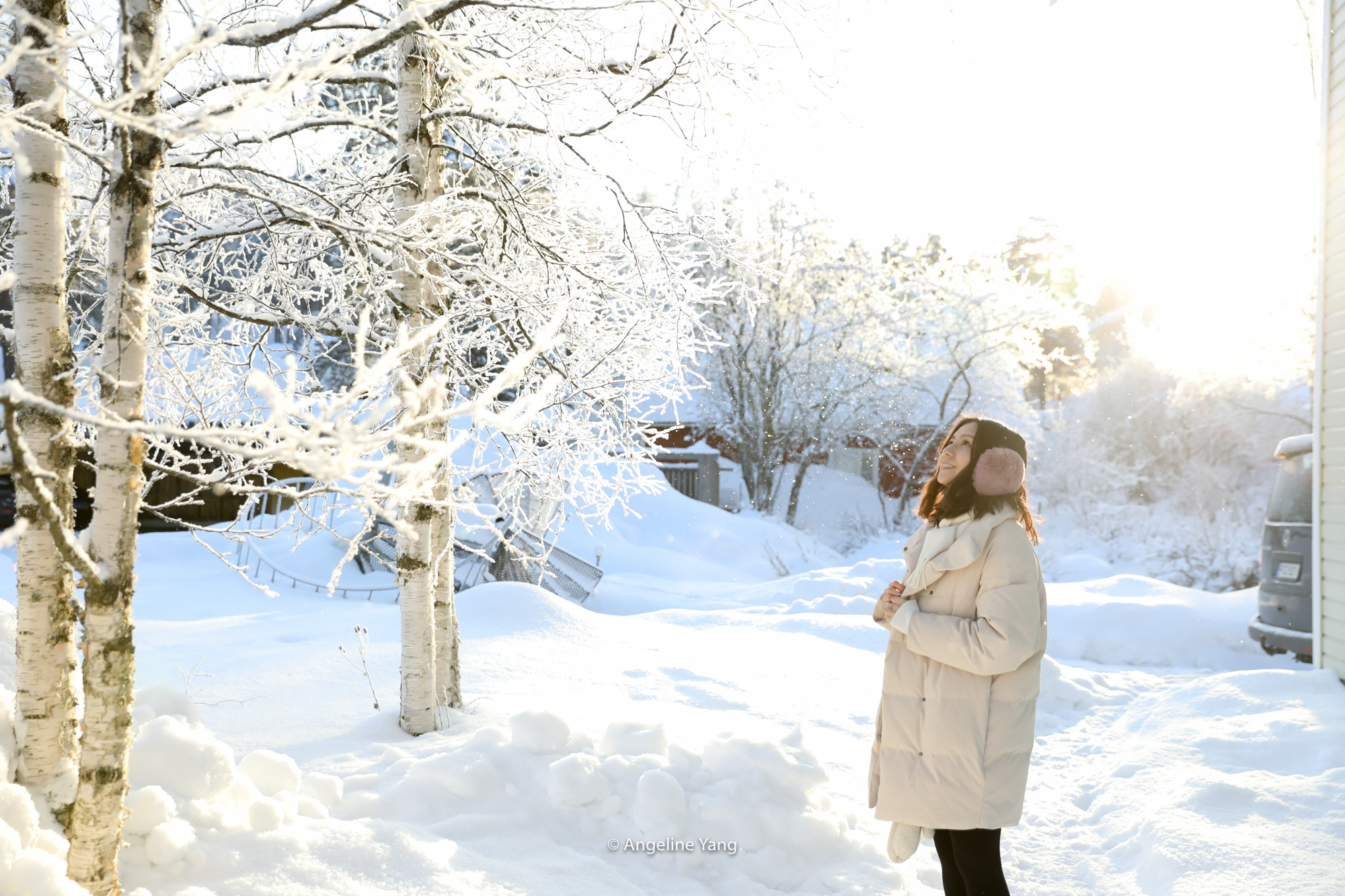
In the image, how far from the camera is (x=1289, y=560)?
21.1 ft

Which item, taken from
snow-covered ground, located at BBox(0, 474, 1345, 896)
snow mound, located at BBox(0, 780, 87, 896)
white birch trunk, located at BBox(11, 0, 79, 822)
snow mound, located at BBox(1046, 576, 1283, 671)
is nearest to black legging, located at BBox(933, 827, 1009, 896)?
snow-covered ground, located at BBox(0, 474, 1345, 896)

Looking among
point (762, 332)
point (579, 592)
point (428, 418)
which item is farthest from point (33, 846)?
point (762, 332)

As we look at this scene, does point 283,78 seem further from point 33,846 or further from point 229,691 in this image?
point 229,691

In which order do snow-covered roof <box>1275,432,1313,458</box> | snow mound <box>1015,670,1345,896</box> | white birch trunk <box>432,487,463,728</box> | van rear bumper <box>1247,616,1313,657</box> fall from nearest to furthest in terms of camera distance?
1. snow mound <box>1015,670,1345,896</box>
2. white birch trunk <box>432,487,463,728</box>
3. snow-covered roof <box>1275,432,1313,458</box>
4. van rear bumper <box>1247,616,1313,657</box>

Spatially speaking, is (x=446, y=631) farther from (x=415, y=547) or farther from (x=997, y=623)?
(x=997, y=623)

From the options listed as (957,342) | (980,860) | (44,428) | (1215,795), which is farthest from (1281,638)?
(957,342)

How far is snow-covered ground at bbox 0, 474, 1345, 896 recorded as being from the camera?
101 inches

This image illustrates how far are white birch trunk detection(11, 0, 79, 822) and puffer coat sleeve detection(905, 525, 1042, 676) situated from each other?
242cm

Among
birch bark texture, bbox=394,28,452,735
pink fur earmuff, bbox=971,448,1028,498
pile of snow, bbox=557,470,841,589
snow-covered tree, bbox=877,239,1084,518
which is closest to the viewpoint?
pink fur earmuff, bbox=971,448,1028,498

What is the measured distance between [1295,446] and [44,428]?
313 inches

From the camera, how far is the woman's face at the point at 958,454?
258cm

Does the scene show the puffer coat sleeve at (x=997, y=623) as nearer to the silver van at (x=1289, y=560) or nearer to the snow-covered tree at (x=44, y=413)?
the snow-covered tree at (x=44, y=413)

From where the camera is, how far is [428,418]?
107cm

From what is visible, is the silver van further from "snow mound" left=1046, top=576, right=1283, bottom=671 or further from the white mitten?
the white mitten
